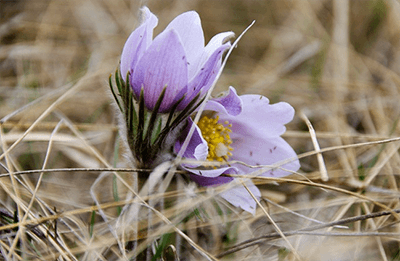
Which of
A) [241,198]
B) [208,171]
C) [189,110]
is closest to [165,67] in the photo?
[189,110]

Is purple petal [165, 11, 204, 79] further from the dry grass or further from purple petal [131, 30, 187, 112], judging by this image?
the dry grass

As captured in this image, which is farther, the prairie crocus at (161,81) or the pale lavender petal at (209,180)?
the pale lavender petal at (209,180)

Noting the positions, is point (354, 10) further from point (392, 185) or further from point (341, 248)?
point (341, 248)

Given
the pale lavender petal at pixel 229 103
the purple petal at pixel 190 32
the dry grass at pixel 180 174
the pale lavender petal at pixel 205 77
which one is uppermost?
the purple petal at pixel 190 32

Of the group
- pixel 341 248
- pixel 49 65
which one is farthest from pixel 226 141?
pixel 49 65

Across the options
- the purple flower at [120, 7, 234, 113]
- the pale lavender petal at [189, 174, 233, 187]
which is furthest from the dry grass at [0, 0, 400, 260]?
the purple flower at [120, 7, 234, 113]

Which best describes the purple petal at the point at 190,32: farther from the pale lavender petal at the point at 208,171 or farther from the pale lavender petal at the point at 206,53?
the pale lavender petal at the point at 208,171

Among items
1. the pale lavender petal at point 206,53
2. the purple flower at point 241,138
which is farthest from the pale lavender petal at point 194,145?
the pale lavender petal at point 206,53
